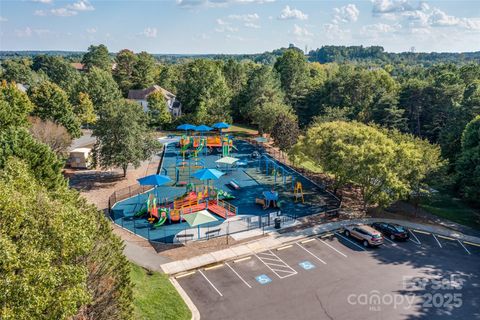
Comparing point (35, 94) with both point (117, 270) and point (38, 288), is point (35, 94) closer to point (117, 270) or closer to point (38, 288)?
point (117, 270)

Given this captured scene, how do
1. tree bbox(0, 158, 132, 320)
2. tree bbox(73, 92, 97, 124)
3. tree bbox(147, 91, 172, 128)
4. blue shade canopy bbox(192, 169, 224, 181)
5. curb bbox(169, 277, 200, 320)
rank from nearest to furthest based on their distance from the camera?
tree bbox(0, 158, 132, 320)
curb bbox(169, 277, 200, 320)
blue shade canopy bbox(192, 169, 224, 181)
tree bbox(73, 92, 97, 124)
tree bbox(147, 91, 172, 128)

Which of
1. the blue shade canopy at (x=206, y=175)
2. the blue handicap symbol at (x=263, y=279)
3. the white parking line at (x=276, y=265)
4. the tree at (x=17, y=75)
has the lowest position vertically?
the blue handicap symbol at (x=263, y=279)

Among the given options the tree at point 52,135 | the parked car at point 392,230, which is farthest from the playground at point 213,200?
the tree at point 52,135

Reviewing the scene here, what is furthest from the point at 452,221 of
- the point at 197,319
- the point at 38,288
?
the point at 38,288

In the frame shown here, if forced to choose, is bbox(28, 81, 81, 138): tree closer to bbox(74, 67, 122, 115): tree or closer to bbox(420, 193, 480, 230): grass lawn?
bbox(74, 67, 122, 115): tree

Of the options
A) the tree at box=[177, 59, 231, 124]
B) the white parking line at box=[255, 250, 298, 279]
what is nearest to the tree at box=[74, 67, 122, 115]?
the tree at box=[177, 59, 231, 124]

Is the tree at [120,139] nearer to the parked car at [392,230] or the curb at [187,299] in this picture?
the curb at [187,299]

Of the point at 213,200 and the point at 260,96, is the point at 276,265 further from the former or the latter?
the point at 260,96
